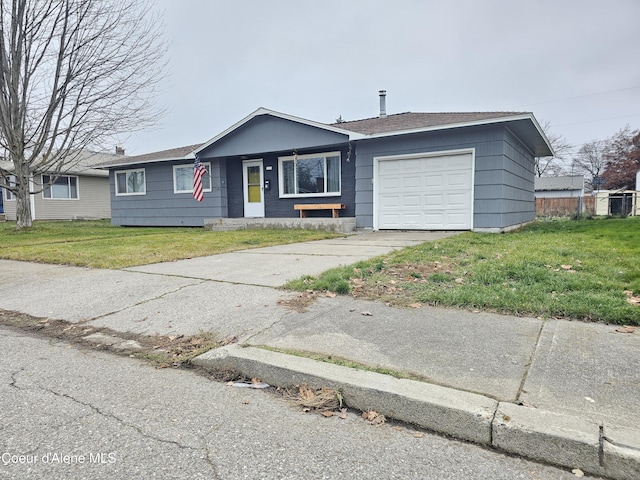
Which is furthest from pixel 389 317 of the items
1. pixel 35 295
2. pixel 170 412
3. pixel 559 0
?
pixel 559 0

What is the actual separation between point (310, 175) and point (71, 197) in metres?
16.8

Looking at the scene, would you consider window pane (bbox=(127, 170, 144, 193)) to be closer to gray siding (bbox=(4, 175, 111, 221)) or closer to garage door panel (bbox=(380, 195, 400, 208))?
gray siding (bbox=(4, 175, 111, 221))

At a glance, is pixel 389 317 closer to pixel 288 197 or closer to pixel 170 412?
pixel 170 412

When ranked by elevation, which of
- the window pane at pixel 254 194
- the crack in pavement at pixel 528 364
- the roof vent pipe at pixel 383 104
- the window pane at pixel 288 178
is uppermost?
the roof vent pipe at pixel 383 104

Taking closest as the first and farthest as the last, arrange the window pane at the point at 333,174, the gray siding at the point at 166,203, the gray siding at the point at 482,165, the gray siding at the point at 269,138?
1. the gray siding at the point at 482,165
2. the gray siding at the point at 269,138
3. the window pane at the point at 333,174
4. the gray siding at the point at 166,203

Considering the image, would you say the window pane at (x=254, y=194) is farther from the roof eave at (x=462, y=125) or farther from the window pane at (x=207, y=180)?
the roof eave at (x=462, y=125)

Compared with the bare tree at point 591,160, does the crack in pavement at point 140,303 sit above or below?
below

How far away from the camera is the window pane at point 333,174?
1298 cm

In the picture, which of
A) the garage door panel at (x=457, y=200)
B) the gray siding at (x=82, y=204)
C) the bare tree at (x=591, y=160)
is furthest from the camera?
the bare tree at (x=591, y=160)

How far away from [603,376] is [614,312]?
1156 millimetres

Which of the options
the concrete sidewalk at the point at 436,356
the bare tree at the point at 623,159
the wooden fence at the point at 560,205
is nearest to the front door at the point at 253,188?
the concrete sidewalk at the point at 436,356

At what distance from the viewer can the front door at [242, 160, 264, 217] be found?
1455 centimetres

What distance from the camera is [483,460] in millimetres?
1794

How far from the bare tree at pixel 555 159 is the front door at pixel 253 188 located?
115 feet
